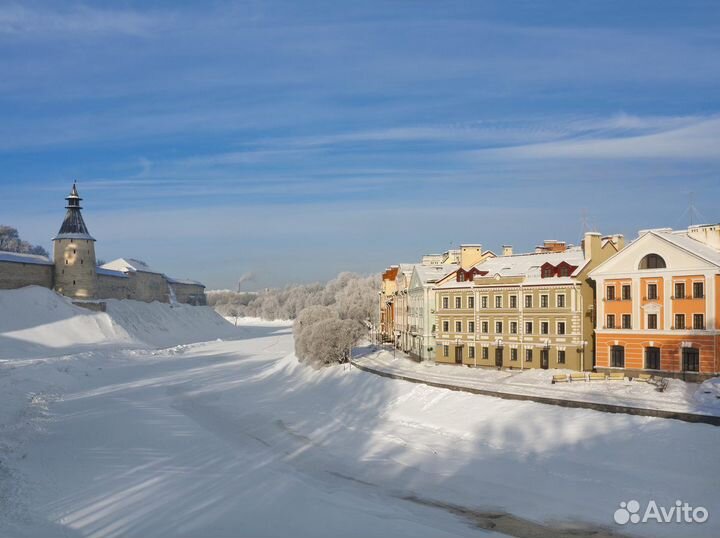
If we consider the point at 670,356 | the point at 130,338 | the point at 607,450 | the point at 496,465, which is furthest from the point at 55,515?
the point at 130,338

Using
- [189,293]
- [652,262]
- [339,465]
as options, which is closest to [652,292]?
[652,262]

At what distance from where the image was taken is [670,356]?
30.9 metres

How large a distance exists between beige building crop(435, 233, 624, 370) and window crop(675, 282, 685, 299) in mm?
5285

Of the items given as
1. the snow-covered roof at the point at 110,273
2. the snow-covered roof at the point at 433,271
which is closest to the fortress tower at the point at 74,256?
the snow-covered roof at the point at 110,273

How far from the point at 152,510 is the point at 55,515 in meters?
2.46

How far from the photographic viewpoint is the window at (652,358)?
31531 mm

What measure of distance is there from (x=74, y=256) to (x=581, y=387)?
67.6 metres

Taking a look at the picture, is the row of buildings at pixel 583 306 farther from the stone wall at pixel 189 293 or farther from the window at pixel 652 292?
the stone wall at pixel 189 293

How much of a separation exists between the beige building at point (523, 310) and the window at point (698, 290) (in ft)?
19.8

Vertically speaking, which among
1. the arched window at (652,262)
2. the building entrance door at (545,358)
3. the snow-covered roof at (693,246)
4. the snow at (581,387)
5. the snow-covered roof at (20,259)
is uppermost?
the snow-covered roof at (20,259)

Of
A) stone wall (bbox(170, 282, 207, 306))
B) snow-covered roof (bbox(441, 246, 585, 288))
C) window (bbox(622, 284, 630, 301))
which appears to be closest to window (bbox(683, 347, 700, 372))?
window (bbox(622, 284, 630, 301))

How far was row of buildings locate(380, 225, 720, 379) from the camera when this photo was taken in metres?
30.5

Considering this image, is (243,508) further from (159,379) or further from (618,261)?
(159,379)

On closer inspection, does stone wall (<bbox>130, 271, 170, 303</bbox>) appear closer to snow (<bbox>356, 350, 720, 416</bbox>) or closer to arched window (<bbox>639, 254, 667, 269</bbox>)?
snow (<bbox>356, 350, 720, 416</bbox>)
